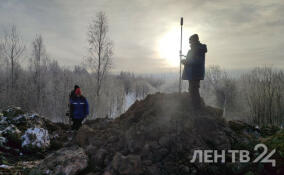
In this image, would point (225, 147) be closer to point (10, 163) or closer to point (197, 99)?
point (197, 99)

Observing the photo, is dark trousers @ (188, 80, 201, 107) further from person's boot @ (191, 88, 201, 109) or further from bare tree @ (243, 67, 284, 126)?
bare tree @ (243, 67, 284, 126)

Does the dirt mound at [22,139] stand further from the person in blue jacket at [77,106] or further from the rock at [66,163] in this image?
the rock at [66,163]

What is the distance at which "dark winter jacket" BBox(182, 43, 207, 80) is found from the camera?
512cm

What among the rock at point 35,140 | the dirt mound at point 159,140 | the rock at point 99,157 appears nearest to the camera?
the dirt mound at point 159,140

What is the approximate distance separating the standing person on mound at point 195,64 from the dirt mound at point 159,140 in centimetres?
38

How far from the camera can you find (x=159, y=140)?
4.14 metres

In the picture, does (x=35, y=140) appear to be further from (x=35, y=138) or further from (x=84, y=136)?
(x=84, y=136)

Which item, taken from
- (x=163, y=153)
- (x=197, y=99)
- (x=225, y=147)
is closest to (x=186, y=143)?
(x=163, y=153)

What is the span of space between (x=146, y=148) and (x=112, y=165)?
34.8 inches

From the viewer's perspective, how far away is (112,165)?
3404mm

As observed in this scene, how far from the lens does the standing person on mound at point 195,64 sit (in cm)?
513

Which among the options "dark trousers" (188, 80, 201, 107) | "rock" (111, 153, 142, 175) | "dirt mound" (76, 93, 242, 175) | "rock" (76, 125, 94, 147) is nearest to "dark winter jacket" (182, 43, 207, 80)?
"dark trousers" (188, 80, 201, 107)

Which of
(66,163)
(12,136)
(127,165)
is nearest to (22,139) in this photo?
(12,136)

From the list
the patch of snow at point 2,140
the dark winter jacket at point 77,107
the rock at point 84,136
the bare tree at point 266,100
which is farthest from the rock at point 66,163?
the bare tree at point 266,100
